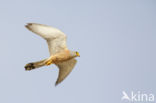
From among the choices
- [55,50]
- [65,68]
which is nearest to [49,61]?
[55,50]

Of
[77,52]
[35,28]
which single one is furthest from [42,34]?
[77,52]

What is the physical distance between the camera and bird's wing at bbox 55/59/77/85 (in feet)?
53.0

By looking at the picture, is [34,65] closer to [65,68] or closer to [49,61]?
[49,61]

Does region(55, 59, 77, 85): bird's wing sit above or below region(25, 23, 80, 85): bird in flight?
below

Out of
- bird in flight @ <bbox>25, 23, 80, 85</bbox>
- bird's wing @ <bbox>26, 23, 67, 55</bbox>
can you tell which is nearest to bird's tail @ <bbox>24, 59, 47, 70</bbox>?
bird in flight @ <bbox>25, 23, 80, 85</bbox>

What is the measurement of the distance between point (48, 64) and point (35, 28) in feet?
4.33

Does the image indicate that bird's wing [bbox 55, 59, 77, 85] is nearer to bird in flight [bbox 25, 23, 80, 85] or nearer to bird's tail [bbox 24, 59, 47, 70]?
bird in flight [bbox 25, 23, 80, 85]

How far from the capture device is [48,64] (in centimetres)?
1507

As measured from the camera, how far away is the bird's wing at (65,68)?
16.2 metres

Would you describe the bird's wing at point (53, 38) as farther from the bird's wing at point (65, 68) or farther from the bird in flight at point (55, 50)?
the bird's wing at point (65, 68)

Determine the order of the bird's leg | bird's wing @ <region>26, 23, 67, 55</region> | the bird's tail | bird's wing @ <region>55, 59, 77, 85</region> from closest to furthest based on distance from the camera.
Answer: bird's wing @ <region>26, 23, 67, 55</region> < the bird's leg < the bird's tail < bird's wing @ <region>55, 59, 77, 85</region>

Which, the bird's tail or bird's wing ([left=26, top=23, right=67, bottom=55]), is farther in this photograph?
the bird's tail

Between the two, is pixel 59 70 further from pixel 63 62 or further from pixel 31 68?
pixel 31 68

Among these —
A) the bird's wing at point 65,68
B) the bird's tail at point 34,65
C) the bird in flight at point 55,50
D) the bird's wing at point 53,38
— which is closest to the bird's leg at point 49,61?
the bird in flight at point 55,50
